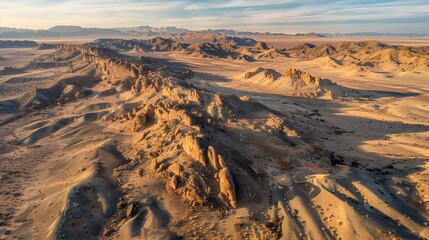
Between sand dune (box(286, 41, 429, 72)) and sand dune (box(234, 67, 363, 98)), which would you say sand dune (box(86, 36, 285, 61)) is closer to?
sand dune (box(286, 41, 429, 72))

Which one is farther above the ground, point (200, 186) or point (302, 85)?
point (200, 186)

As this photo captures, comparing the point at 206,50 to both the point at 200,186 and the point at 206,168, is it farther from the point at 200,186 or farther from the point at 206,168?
the point at 200,186

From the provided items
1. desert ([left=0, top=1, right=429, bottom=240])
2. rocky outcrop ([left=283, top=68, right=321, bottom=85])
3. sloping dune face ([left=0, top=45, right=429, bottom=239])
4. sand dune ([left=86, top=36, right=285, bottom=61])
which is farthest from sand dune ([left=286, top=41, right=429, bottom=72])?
sloping dune face ([left=0, top=45, right=429, bottom=239])

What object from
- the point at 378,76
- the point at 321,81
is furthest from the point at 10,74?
the point at 378,76

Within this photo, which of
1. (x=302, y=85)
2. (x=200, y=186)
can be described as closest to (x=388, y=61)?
(x=302, y=85)

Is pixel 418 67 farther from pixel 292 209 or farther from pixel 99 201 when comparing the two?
pixel 99 201

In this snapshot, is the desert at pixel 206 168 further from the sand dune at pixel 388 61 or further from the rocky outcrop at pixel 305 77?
the sand dune at pixel 388 61

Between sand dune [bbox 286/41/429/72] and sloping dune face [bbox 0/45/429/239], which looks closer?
sloping dune face [bbox 0/45/429/239]

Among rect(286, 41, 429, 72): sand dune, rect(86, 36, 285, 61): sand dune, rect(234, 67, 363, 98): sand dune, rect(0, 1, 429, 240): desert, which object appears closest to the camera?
rect(0, 1, 429, 240): desert

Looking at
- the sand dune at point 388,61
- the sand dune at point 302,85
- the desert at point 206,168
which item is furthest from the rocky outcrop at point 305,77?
the sand dune at point 388,61
